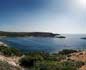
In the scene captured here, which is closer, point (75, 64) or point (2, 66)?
point (2, 66)

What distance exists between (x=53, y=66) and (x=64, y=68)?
1002mm

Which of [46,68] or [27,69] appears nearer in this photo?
[46,68]

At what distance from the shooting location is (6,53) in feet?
99.5

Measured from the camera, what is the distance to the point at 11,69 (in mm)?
16344

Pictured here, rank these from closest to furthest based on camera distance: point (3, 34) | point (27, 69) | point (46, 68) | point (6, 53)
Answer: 1. point (46, 68)
2. point (27, 69)
3. point (6, 53)
4. point (3, 34)

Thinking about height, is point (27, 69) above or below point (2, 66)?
below

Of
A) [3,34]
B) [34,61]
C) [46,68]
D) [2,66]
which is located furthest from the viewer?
[3,34]

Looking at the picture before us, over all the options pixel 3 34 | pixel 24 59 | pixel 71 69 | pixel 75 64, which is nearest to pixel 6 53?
pixel 24 59

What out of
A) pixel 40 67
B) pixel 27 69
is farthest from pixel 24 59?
pixel 40 67

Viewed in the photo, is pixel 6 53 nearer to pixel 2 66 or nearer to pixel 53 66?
pixel 53 66

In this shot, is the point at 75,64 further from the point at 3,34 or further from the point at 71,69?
the point at 3,34

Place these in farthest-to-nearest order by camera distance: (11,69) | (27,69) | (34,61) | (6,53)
Result: (6,53)
(34,61)
(27,69)
(11,69)

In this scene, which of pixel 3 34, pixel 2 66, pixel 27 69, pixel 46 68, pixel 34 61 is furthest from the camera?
pixel 3 34

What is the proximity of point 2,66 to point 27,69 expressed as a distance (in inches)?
300
